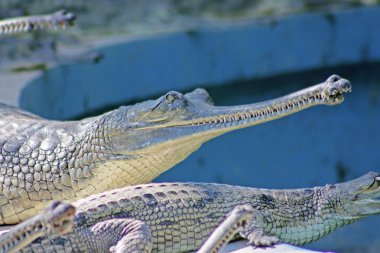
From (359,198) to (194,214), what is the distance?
3.08ft

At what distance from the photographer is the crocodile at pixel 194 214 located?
511 cm

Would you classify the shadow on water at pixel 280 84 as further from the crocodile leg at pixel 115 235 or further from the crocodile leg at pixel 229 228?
the crocodile leg at pixel 229 228

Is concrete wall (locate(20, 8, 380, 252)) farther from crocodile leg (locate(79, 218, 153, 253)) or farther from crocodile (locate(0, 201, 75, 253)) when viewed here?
crocodile (locate(0, 201, 75, 253))

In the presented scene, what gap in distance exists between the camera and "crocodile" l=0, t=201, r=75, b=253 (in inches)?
159

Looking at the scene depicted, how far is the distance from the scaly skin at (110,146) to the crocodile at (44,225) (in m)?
1.72

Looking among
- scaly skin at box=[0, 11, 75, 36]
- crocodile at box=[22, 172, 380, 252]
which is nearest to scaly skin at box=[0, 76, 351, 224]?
crocodile at box=[22, 172, 380, 252]

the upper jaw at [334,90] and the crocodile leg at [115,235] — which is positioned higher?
the upper jaw at [334,90]

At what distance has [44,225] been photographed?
160 inches

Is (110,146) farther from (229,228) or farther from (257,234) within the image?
(229,228)

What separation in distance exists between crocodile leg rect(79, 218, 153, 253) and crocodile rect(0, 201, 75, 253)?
3.00ft

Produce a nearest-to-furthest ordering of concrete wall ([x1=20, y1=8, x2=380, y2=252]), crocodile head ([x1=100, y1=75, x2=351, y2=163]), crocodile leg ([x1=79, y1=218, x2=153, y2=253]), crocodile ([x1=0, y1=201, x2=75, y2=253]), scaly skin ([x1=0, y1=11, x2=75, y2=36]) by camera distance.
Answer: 1. crocodile ([x1=0, y1=201, x2=75, y2=253])
2. crocodile leg ([x1=79, y1=218, x2=153, y2=253])
3. crocodile head ([x1=100, y1=75, x2=351, y2=163])
4. scaly skin ([x1=0, y1=11, x2=75, y2=36])
5. concrete wall ([x1=20, y1=8, x2=380, y2=252])

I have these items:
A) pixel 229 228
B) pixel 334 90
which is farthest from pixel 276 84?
pixel 229 228

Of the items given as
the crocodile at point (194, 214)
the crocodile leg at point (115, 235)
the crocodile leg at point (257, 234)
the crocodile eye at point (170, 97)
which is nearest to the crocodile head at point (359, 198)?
the crocodile at point (194, 214)

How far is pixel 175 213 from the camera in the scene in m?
5.39
